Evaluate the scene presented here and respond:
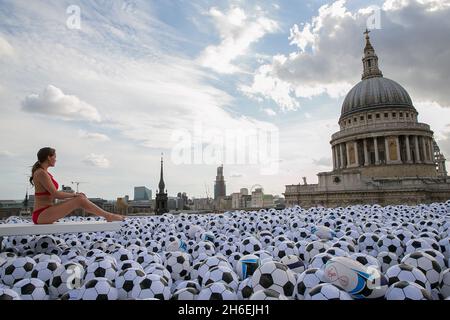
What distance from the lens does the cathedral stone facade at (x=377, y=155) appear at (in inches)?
2005

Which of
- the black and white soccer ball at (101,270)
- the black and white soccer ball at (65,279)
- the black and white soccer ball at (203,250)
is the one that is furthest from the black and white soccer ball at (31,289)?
the black and white soccer ball at (203,250)

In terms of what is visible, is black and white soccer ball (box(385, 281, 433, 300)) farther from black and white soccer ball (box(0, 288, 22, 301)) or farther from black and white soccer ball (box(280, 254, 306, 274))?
black and white soccer ball (box(0, 288, 22, 301))

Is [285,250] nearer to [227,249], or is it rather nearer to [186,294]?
[227,249]

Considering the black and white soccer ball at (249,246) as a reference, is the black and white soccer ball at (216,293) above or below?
below

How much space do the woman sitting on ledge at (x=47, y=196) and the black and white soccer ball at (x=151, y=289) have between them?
3781 millimetres

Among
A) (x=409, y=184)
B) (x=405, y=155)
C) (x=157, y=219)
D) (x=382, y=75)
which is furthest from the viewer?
(x=382, y=75)

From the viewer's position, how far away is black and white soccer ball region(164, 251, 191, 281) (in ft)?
33.3

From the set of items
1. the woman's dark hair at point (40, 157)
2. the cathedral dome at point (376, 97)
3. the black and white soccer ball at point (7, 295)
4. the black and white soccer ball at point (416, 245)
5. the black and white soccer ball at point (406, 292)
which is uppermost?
the cathedral dome at point (376, 97)

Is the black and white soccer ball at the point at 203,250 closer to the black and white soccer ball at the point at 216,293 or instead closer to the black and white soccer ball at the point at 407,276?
the black and white soccer ball at the point at 216,293

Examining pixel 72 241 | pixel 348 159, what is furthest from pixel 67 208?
pixel 348 159

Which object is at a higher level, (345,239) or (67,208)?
(67,208)
